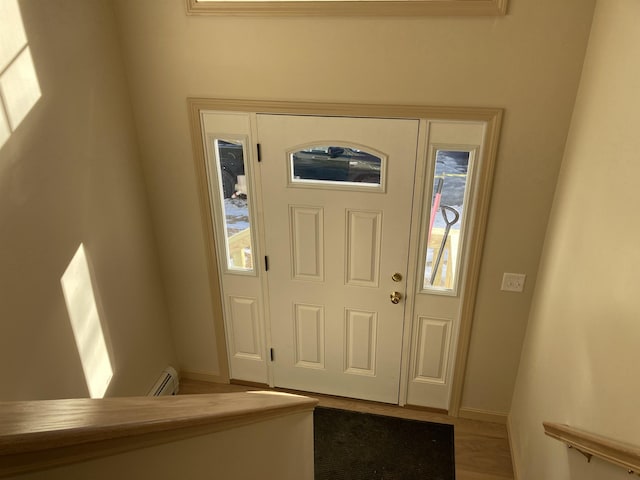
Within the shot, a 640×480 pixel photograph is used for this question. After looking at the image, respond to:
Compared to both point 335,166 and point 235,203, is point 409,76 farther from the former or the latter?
point 235,203

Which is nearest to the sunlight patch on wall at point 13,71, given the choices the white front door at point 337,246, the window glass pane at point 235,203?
the window glass pane at point 235,203

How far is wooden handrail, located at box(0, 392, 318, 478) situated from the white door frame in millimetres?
1880

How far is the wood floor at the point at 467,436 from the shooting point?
115 inches

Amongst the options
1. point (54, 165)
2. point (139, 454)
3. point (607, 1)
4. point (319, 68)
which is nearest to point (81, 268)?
point (54, 165)

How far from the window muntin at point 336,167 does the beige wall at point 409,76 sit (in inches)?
11.9

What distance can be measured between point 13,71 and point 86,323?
4.08 feet

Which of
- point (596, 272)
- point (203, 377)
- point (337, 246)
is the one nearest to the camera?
point (596, 272)

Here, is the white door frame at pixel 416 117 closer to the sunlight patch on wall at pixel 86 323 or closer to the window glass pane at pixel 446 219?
the window glass pane at pixel 446 219

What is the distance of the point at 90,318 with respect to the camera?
2.52m

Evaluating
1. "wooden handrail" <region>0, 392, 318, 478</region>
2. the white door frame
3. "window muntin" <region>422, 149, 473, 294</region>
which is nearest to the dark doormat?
the white door frame

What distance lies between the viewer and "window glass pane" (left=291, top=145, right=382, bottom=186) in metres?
2.72

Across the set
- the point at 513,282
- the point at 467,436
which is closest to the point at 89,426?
the point at 513,282

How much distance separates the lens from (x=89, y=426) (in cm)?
68

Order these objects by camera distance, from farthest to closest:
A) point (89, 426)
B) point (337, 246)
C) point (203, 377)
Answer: point (203, 377)
point (337, 246)
point (89, 426)
